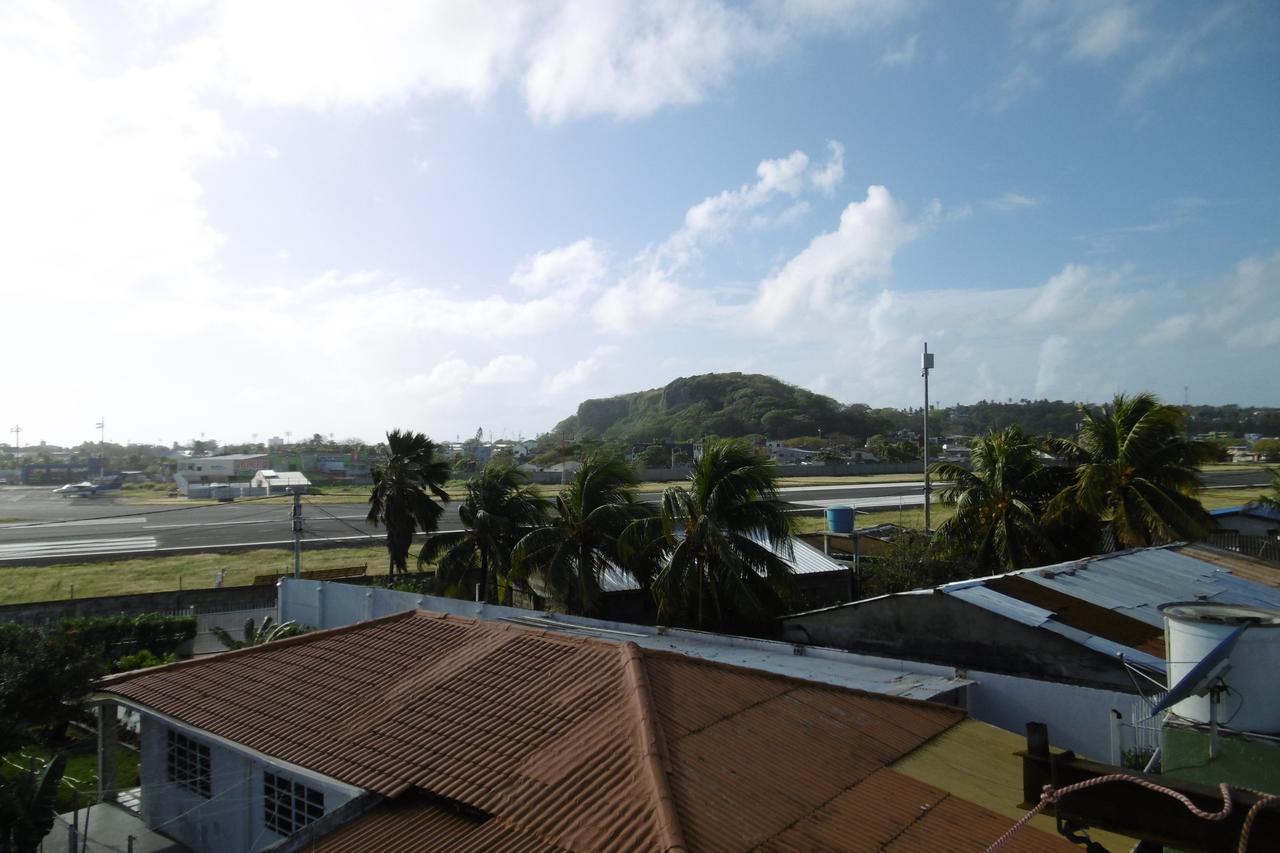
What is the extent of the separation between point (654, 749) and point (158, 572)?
120 feet

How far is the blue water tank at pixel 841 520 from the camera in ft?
94.7

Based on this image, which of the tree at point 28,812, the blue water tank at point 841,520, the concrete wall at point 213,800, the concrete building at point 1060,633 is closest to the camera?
the tree at point 28,812

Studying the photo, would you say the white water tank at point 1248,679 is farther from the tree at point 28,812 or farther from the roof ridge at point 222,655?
the tree at point 28,812

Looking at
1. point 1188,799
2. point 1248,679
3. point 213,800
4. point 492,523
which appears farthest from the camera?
point 492,523

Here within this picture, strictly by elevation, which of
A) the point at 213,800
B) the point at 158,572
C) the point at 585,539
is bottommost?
the point at 158,572

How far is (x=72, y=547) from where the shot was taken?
44.1m

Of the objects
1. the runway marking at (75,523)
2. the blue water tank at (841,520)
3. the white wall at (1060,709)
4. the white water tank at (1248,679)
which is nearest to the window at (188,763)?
the white wall at (1060,709)

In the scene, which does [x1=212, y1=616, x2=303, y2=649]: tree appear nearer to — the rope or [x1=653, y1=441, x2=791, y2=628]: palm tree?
[x1=653, y1=441, x2=791, y2=628]: palm tree

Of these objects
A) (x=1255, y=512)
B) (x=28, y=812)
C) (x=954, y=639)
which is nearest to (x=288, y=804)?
(x=28, y=812)

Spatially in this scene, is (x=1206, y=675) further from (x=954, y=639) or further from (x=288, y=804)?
(x=288, y=804)

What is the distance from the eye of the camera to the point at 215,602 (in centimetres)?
2727


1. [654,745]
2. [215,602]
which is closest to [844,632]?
[654,745]

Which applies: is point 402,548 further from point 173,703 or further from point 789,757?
point 789,757

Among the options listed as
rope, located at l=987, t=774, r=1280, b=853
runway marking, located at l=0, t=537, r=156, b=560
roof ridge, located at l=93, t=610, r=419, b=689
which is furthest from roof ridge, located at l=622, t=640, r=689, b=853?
runway marking, located at l=0, t=537, r=156, b=560
